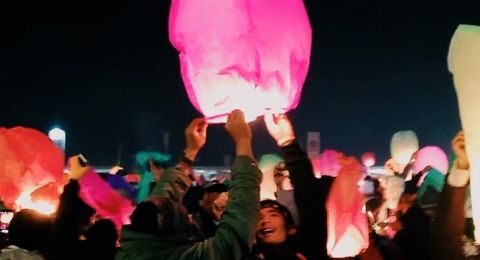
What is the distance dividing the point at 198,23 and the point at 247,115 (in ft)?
1.50

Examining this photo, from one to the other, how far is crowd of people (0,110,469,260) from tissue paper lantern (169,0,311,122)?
18cm

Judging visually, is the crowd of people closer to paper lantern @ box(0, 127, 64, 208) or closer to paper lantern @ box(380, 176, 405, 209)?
paper lantern @ box(0, 127, 64, 208)

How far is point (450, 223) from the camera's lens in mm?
3115

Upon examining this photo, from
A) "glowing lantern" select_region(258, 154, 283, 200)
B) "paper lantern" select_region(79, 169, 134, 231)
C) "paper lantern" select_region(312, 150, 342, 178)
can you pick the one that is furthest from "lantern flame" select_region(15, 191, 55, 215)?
"paper lantern" select_region(312, 150, 342, 178)

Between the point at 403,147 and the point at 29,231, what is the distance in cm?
611

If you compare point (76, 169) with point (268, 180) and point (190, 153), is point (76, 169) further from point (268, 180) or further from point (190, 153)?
point (268, 180)

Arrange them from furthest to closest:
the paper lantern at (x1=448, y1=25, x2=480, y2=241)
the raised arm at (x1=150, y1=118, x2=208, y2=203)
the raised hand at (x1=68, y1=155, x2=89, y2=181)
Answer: the raised hand at (x1=68, y1=155, x2=89, y2=181) → the raised arm at (x1=150, y1=118, x2=208, y2=203) → the paper lantern at (x1=448, y1=25, x2=480, y2=241)

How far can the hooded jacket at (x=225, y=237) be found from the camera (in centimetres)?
237

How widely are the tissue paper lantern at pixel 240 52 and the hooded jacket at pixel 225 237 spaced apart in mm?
653

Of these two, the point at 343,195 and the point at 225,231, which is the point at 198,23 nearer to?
the point at 225,231

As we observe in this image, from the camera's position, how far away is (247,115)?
318 centimetres

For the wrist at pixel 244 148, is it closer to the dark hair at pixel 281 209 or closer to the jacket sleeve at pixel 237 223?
the jacket sleeve at pixel 237 223

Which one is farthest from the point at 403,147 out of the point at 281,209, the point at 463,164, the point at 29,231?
the point at 29,231

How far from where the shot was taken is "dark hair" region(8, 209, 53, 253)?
3.54m
